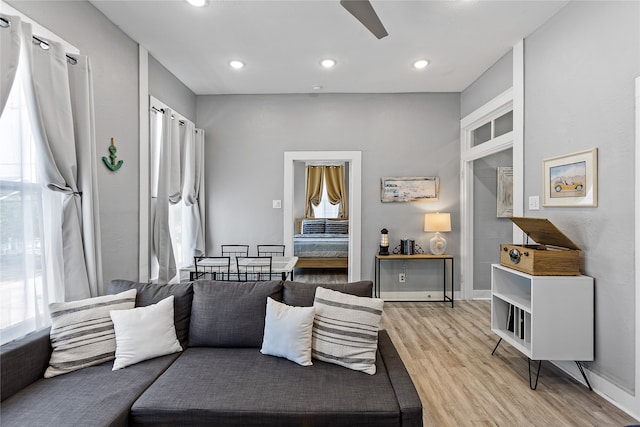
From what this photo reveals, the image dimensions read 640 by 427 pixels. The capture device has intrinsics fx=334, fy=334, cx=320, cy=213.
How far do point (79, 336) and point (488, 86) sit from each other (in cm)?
441

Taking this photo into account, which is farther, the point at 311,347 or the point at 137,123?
the point at 137,123

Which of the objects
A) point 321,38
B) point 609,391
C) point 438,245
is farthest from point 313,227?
point 609,391

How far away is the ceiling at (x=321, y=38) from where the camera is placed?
2641 millimetres

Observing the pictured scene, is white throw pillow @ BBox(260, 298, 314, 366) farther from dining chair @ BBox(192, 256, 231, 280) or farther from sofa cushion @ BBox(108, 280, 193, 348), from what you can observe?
dining chair @ BBox(192, 256, 231, 280)

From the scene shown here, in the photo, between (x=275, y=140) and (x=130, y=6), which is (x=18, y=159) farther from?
(x=275, y=140)

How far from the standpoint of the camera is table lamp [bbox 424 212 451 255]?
14.5ft

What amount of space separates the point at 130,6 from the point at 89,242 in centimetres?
185

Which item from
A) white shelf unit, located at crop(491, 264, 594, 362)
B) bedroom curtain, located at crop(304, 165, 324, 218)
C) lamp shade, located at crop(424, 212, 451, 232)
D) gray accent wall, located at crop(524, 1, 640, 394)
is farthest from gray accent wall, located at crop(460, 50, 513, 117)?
bedroom curtain, located at crop(304, 165, 324, 218)

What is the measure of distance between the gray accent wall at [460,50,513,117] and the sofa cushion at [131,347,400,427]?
3219mm

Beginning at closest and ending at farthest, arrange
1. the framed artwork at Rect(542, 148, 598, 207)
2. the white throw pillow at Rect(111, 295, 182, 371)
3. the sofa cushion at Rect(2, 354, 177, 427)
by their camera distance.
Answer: the sofa cushion at Rect(2, 354, 177, 427)
the white throw pillow at Rect(111, 295, 182, 371)
the framed artwork at Rect(542, 148, 598, 207)

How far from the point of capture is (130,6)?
2623 mm

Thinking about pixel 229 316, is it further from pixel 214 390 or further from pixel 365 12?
pixel 365 12

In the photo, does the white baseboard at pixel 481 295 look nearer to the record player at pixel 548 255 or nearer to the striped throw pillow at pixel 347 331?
the record player at pixel 548 255

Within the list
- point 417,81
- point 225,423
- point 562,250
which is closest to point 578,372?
point 562,250
